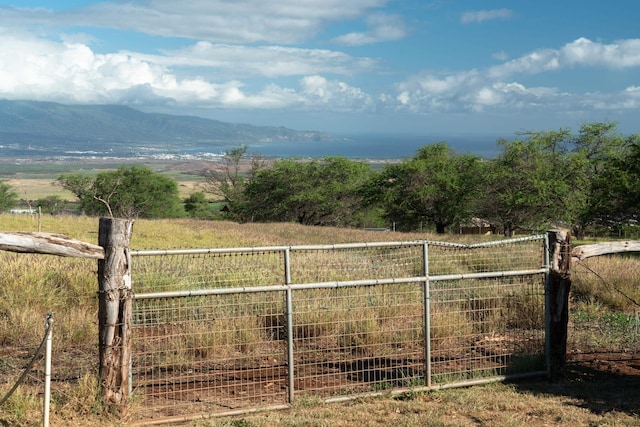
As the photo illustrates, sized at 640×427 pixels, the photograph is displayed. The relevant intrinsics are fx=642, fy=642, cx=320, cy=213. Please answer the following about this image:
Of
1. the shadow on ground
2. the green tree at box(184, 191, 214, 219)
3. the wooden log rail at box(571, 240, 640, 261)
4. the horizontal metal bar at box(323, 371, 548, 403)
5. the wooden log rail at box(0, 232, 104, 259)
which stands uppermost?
the wooden log rail at box(0, 232, 104, 259)

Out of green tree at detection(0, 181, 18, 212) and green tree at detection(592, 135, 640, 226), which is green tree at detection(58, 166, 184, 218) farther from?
green tree at detection(592, 135, 640, 226)

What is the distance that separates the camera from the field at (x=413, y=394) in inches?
242

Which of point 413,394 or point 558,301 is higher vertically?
point 558,301

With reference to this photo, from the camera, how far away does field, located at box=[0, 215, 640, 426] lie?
20.1ft

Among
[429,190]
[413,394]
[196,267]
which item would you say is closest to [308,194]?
[429,190]

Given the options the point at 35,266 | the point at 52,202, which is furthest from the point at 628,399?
the point at 52,202

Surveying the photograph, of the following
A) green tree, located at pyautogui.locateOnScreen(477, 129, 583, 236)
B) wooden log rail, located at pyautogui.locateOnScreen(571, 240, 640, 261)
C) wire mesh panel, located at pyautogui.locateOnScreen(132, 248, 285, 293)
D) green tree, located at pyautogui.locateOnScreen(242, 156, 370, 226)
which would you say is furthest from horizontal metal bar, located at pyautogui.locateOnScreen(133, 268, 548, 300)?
green tree, located at pyautogui.locateOnScreen(242, 156, 370, 226)

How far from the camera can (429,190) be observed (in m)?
53.3

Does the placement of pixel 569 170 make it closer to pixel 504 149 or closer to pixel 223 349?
pixel 504 149

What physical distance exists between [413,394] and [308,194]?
57.5 meters

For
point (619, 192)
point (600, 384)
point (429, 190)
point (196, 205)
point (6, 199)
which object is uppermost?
point (619, 192)

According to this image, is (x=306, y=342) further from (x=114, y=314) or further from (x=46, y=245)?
(x=46, y=245)

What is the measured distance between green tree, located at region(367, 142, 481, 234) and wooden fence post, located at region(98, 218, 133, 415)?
157 ft

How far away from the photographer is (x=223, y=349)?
8453 mm
